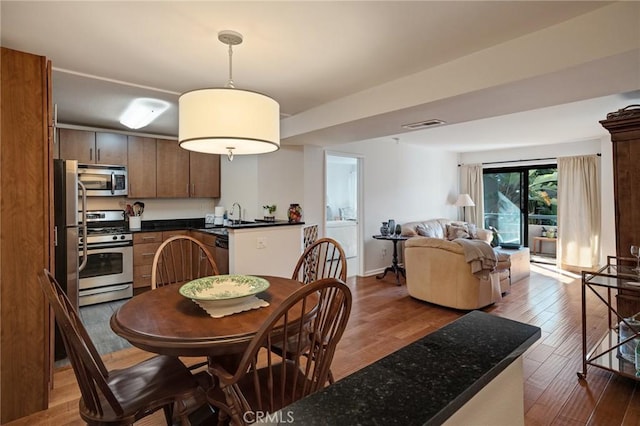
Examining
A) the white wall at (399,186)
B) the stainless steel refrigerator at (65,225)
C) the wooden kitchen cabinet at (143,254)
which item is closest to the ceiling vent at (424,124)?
the white wall at (399,186)

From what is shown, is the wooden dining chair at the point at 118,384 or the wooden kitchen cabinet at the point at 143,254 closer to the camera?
the wooden dining chair at the point at 118,384

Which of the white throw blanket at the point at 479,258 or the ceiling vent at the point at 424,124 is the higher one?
the ceiling vent at the point at 424,124

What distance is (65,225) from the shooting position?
2.67 meters

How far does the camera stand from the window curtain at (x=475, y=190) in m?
7.46

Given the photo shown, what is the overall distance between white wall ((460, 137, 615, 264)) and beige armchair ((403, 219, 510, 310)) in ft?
7.54

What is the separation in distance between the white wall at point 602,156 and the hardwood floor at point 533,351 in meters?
1.08

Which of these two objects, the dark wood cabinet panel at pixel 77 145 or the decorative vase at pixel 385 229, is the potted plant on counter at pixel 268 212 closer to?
the decorative vase at pixel 385 229

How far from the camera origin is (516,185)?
6.99 metres

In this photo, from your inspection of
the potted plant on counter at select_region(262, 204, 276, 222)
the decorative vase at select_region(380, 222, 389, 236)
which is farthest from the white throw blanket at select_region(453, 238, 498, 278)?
the potted plant on counter at select_region(262, 204, 276, 222)

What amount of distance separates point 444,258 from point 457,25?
107 inches

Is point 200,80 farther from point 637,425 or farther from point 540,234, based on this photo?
point 540,234

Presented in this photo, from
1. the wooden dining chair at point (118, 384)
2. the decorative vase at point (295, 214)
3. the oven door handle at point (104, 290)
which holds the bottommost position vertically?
the oven door handle at point (104, 290)

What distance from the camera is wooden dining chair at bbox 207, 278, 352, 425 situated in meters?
1.19

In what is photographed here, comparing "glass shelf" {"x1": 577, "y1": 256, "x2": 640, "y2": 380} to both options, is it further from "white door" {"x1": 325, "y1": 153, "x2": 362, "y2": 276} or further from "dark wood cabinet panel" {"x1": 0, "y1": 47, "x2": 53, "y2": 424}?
"dark wood cabinet panel" {"x1": 0, "y1": 47, "x2": 53, "y2": 424}
